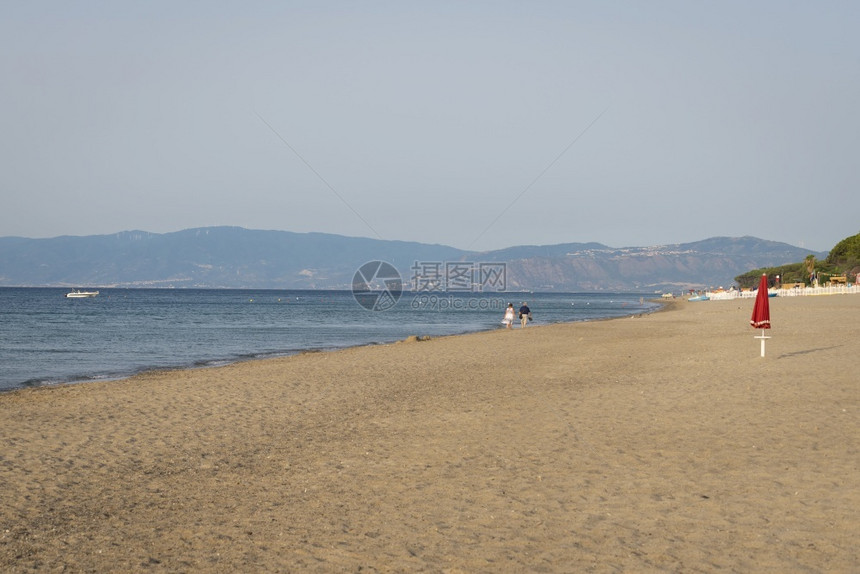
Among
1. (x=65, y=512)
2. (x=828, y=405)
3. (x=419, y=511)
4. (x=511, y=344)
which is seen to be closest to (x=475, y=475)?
(x=419, y=511)

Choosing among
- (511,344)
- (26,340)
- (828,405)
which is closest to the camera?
(828,405)

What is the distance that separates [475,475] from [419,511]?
1.36 metres

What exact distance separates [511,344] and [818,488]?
19.7 m

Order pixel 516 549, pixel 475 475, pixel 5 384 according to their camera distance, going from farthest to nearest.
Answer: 1. pixel 5 384
2. pixel 475 475
3. pixel 516 549

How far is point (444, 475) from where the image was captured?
820 centimetres

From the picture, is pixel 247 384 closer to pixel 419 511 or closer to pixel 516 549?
pixel 419 511

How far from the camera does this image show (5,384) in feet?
60.6

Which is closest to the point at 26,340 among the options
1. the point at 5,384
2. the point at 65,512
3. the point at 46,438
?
the point at 5,384

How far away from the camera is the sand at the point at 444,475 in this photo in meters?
5.89

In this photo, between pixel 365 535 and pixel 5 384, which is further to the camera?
pixel 5 384

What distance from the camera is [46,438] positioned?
10.4 m

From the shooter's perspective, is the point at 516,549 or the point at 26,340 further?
the point at 26,340

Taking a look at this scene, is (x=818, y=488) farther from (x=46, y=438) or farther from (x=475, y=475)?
(x=46, y=438)

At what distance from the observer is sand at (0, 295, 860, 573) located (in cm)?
589
